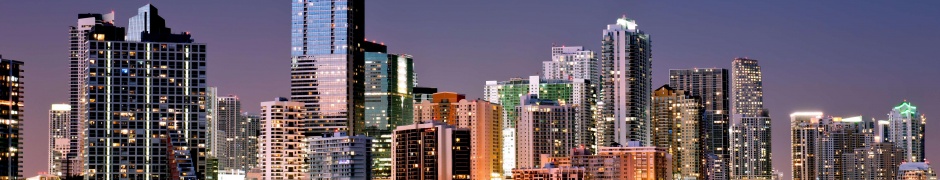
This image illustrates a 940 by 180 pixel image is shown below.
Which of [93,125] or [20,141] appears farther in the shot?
[93,125]

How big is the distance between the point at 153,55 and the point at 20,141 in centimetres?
2099

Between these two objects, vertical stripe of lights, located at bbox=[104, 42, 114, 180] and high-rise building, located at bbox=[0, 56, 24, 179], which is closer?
high-rise building, located at bbox=[0, 56, 24, 179]

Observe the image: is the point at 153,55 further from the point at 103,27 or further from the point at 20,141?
the point at 20,141

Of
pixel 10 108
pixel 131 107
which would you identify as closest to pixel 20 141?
pixel 10 108

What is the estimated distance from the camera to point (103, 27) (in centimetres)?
19938

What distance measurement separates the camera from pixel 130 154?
648ft

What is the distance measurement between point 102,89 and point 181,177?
14399 millimetres

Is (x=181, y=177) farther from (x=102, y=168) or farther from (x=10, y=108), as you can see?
(x=10, y=108)

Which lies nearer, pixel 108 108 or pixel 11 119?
pixel 11 119

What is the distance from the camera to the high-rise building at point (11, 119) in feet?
Result: 597

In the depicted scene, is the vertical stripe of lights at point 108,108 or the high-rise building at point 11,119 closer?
the high-rise building at point 11,119

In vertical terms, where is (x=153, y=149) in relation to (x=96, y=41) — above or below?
below

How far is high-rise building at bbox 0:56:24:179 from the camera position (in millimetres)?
181875

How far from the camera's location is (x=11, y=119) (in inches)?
7269
